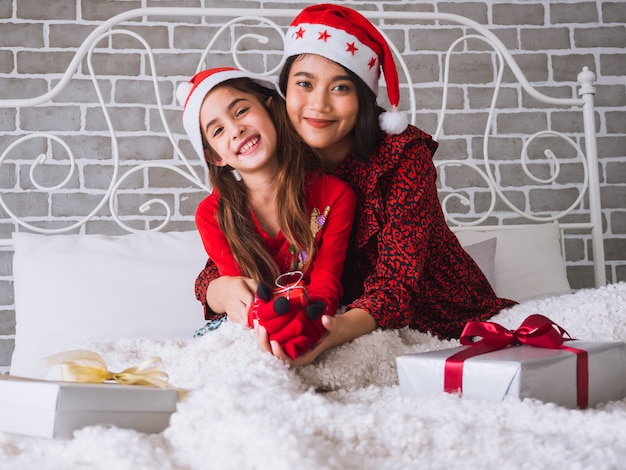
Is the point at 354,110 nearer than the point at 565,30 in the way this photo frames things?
Yes

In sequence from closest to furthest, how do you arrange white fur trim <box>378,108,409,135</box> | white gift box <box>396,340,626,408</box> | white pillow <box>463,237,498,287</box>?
white gift box <box>396,340,626,408</box>, white fur trim <box>378,108,409,135</box>, white pillow <box>463,237,498,287</box>

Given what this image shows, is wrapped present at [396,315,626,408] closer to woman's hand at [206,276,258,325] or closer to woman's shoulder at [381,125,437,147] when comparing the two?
woman's hand at [206,276,258,325]

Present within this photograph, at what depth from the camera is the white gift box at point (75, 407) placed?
707mm

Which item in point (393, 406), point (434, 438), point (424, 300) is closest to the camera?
point (434, 438)

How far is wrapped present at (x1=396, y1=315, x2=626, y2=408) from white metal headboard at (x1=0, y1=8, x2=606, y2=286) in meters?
1.26

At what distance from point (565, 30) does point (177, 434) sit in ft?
7.74

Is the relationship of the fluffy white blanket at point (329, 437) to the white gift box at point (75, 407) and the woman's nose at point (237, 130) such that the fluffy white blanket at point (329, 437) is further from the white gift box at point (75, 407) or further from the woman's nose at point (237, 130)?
the woman's nose at point (237, 130)

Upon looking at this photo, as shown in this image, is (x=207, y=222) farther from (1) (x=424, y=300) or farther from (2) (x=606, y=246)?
(2) (x=606, y=246)

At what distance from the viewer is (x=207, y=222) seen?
1462 millimetres

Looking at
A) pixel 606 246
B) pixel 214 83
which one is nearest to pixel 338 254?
pixel 214 83

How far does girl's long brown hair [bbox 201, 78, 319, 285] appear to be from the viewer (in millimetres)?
1357

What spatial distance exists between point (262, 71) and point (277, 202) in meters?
1.14

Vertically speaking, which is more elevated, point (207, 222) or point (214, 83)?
point (214, 83)

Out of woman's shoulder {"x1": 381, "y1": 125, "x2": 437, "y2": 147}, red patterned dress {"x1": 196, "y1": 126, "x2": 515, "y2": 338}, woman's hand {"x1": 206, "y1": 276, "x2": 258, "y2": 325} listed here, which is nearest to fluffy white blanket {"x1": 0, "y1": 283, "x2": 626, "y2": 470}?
woman's hand {"x1": 206, "y1": 276, "x2": 258, "y2": 325}
